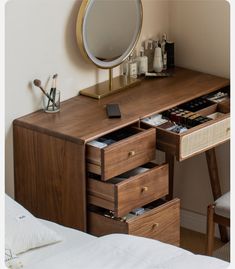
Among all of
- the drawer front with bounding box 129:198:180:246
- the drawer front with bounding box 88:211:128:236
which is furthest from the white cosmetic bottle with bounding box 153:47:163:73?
the drawer front with bounding box 88:211:128:236

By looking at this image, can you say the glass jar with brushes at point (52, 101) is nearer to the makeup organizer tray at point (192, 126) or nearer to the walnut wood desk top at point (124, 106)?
the walnut wood desk top at point (124, 106)

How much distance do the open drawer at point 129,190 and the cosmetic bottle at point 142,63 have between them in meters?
0.70

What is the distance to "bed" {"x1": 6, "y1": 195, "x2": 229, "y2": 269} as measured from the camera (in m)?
2.52

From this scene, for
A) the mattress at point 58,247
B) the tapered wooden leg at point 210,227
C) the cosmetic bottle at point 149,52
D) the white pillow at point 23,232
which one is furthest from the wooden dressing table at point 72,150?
the cosmetic bottle at point 149,52

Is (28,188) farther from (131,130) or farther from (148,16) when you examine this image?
(148,16)

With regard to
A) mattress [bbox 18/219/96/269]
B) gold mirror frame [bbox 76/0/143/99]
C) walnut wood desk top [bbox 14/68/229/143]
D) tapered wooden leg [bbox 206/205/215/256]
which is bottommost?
tapered wooden leg [bbox 206/205/215/256]

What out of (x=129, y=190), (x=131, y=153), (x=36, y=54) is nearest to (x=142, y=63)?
(x=36, y=54)

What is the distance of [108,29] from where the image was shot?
11.7ft

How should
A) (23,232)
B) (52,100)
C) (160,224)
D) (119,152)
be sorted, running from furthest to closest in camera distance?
(52,100) → (160,224) → (119,152) → (23,232)

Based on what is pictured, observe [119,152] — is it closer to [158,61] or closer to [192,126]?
[192,126]

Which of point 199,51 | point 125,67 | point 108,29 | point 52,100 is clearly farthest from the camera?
point 199,51

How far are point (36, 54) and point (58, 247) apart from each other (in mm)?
876

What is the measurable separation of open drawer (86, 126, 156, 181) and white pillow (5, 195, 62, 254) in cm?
35

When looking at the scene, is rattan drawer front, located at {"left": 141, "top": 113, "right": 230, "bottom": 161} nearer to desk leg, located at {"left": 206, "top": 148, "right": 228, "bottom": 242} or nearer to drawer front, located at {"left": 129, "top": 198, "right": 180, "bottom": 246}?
drawer front, located at {"left": 129, "top": 198, "right": 180, "bottom": 246}
